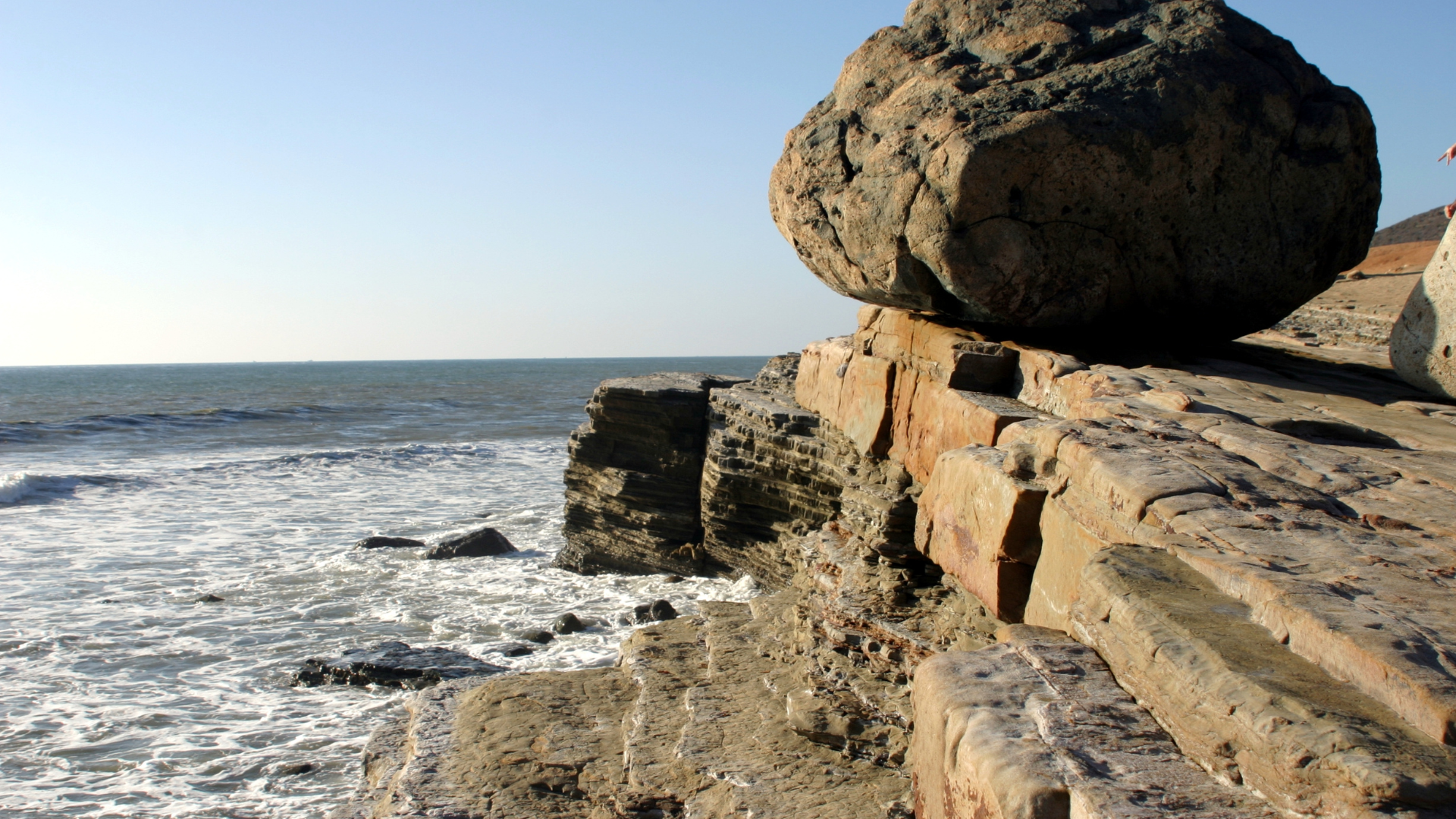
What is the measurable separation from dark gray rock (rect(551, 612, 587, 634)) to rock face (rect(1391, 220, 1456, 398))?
621 centimetres

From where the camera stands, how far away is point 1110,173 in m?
4.89

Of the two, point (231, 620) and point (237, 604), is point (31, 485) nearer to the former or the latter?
point (237, 604)

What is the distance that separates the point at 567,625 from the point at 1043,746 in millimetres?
6278

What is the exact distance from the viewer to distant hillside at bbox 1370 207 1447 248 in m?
27.1

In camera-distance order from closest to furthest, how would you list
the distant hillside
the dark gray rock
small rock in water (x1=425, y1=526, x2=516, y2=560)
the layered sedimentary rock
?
the layered sedimentary rock < the dark gray rock < small rock in water (x1=425, y1=526, x2=516, y2=560) < the distant hillside

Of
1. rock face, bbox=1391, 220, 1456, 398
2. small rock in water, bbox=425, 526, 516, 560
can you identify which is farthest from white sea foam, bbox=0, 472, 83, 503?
rock face, bbox=1391, 220, 1456, 398

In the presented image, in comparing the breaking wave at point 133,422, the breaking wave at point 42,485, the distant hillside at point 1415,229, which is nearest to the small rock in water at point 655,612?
the breaking wave at point 42,485

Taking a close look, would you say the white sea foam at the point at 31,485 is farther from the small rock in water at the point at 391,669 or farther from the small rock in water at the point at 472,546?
the small rock in water at the point at 391,669

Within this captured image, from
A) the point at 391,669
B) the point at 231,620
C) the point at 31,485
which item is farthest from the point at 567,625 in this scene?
the point at 31,485

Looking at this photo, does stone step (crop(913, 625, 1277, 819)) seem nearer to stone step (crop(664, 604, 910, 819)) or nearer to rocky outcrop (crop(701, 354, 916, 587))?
stone step (crop(664, 604, 910, 819))

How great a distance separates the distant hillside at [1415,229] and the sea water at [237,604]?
2547 centimetres

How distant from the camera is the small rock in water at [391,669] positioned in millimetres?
6664

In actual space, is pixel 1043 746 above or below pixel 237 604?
above

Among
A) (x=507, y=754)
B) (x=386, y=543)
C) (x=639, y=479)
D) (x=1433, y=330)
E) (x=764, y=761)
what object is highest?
(x=1433, y=330)
